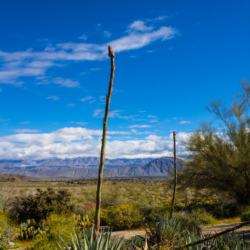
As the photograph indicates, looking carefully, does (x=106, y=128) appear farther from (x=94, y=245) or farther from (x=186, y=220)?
(x=186, y=220)

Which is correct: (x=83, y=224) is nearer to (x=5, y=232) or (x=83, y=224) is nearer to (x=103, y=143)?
(x=5, y=232)

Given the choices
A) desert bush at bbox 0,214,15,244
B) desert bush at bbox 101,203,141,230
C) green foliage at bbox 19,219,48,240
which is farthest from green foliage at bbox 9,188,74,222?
desert bush at bbox 0,214,15,244

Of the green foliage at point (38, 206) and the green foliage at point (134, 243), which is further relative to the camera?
the green foliage at point (38, 206)

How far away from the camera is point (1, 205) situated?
16938 millimetres

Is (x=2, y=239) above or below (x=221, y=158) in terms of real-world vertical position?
below

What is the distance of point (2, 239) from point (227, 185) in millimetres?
12865

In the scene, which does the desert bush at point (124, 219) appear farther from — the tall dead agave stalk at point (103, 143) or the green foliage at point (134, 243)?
the tall dead agave stalk at point (103, 143)

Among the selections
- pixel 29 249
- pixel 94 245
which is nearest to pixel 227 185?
pixel 29 249

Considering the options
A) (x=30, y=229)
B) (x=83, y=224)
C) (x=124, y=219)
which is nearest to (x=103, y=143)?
(x=83, y=224)

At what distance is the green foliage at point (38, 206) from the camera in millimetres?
14812

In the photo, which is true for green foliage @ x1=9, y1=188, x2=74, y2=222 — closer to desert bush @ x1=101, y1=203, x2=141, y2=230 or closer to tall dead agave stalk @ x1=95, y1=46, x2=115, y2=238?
desert bush @ x1=101, y1=203, x2=141, y2=230

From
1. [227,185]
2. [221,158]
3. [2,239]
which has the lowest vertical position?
[2,239]

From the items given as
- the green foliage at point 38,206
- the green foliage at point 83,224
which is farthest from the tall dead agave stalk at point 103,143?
the green foliage at point 38,206

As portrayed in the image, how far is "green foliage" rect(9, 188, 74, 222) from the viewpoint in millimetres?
14812
